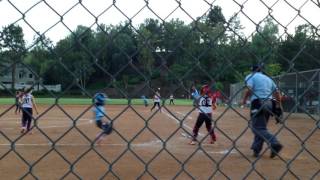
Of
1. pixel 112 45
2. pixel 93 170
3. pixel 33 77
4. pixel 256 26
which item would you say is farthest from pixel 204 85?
pixel 93 170

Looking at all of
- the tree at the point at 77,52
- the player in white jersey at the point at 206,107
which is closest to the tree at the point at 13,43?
the tree at the point at 77,52

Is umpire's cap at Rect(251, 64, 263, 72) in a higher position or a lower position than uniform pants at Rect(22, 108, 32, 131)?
higher

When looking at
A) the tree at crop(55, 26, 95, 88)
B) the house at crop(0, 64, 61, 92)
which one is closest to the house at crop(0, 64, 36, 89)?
the house at crop(0, 64, 61, 92)

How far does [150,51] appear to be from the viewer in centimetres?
319

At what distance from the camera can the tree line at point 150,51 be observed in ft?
9.64

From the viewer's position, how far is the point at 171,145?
1372 cm

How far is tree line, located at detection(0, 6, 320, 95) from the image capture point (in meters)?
2.94

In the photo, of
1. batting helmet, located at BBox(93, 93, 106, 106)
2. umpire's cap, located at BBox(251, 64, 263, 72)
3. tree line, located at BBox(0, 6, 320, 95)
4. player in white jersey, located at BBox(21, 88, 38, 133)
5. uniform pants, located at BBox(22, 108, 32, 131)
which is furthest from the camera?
uniform pants, located at BBox(22, 108, 32, 131)

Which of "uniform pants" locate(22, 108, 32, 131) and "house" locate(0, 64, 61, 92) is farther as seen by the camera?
"uniform pants" locate(22, 108, 32, 131)

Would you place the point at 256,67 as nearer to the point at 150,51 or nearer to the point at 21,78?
the point at 150,51

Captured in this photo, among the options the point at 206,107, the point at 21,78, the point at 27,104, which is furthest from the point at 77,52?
the point at 206,107

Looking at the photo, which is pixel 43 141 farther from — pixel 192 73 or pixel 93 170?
pixel 192 73

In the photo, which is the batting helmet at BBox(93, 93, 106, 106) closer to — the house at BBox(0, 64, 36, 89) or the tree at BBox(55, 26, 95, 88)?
the tree at BBox(55, 26, 95, 88)

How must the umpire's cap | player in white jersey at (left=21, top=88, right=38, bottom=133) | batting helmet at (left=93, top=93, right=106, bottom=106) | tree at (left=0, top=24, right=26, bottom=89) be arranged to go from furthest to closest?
the umpire's cap
batting helmet at (left=93, top=93, right=106, bottom=106)
player in white jersey at (left=21, top=88, right=38, bottom=133)
tree at (left=0, top=24, right=26, bottom=89)
